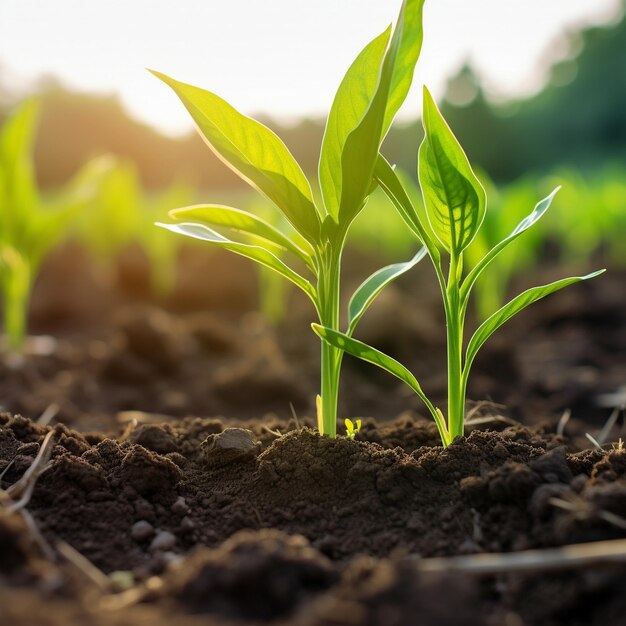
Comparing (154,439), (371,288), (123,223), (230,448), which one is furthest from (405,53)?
(123,223)

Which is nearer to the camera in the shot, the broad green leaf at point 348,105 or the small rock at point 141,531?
the small rock at point 141,531

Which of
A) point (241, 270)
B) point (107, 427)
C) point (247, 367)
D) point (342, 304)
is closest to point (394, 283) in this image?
point (241, 270)

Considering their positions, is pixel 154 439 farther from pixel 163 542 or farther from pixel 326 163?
pixel 326 163

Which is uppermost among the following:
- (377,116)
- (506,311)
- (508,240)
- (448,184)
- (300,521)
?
(377,116)

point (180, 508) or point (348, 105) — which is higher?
point (348, 105)

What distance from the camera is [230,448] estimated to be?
1.36 meters

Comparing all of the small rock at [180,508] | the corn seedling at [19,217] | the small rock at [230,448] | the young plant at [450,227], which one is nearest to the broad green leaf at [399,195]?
the young plant at [450,227]

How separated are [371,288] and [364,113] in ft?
1.42

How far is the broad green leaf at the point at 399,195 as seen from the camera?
1.30 m

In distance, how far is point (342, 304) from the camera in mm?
4168

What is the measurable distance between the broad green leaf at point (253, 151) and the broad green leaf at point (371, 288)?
186mm

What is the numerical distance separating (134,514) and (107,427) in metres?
0.97

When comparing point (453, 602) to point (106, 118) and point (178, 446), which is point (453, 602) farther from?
point (106, 118)

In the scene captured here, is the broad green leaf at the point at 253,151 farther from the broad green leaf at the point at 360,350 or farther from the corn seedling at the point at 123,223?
the corn seedling at the point at 123,223
